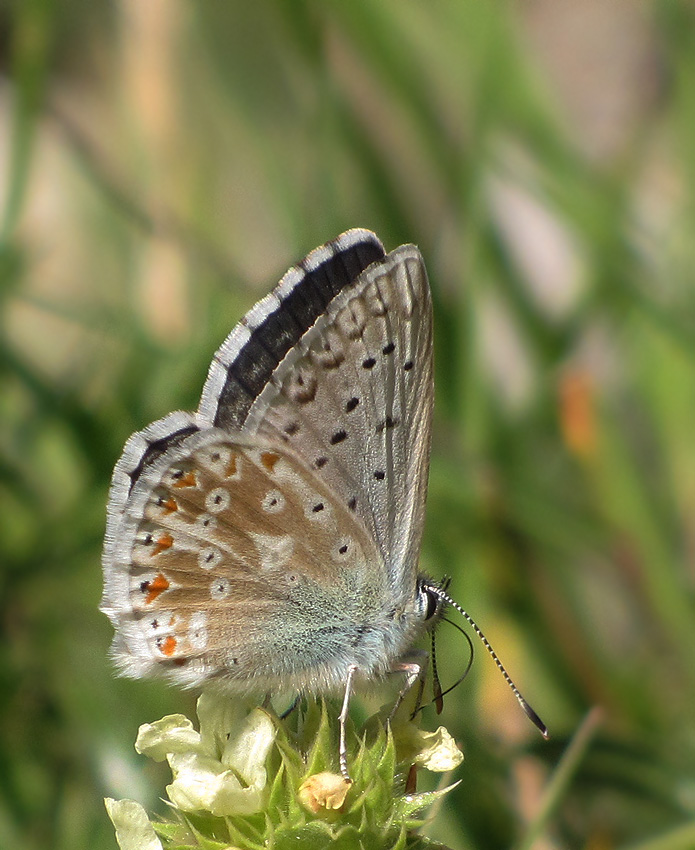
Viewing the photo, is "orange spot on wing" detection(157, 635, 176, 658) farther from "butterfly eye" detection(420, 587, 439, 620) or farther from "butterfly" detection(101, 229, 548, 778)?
"butterfly eye" detection(420, 587, 439, 620)

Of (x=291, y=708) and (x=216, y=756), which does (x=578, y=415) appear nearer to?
(x=291, y=708)

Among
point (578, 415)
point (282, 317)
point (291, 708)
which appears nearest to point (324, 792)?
point (291, 708)

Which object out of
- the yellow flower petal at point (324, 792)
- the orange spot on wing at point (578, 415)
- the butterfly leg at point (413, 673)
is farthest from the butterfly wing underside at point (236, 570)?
the orange spot on wing at point (578, 415)

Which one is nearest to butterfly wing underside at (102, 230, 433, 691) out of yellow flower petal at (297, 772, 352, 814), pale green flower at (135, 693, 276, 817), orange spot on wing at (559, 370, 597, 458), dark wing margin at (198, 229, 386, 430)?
dark wing margin at (198, 229, 386, 430)

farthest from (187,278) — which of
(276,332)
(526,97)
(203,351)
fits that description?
(276,332)

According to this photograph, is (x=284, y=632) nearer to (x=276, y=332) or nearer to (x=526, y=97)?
(x=276, y=332)

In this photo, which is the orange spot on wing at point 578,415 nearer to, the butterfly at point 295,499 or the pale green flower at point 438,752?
the butterfly at point 295,499

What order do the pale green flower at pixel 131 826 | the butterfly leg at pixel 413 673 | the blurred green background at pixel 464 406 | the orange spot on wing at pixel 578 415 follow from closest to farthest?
the pale green flower at pixel 131 826
the butterfly leg at pixel 413 673
the blurred green background at pixel 464 406
the orange spot on wing at pixel 578 415
